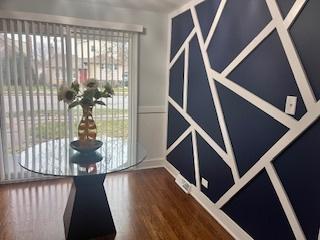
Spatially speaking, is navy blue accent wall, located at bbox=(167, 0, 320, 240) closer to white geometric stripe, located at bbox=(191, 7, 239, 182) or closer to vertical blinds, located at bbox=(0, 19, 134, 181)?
white geometric stripe, located at bbox=(191, 7, 239, 182)

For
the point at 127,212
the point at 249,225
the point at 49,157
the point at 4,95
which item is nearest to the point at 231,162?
the point at 249,225

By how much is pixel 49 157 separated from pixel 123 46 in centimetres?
185

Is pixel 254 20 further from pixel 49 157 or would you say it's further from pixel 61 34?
pixel 61 34

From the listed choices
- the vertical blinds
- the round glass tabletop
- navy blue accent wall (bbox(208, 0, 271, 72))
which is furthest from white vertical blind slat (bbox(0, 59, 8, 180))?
navy blue accent wall (bbox(208, 0, 271, 72))

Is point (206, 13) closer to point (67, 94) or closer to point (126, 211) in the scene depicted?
point (67, 94)

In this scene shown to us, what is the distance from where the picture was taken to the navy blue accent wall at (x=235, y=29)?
182 centimetres

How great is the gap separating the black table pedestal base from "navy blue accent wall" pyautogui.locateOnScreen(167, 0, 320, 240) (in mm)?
1142

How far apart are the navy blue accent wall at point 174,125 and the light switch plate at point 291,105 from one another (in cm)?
144

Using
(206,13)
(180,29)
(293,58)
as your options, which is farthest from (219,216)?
(180,29)

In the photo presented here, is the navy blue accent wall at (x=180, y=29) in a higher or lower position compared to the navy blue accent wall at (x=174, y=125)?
higher

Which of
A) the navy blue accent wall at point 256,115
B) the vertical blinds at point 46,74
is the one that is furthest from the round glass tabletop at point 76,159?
the navy blue accent wall at point 256,115

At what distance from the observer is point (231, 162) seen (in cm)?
217

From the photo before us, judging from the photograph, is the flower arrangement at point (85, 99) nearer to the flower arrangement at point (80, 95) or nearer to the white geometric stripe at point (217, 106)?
the flower arrangement at point (80, 95)

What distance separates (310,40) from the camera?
145 cm
